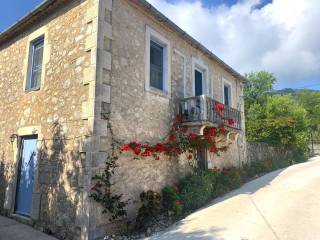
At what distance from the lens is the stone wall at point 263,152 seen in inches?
617

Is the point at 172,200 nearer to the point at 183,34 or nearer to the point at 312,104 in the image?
the point at 183,34

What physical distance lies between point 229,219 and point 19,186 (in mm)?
5937

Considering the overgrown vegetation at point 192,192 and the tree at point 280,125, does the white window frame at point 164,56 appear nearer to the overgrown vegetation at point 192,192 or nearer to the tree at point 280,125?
the overgrown vegetation at point 192,192

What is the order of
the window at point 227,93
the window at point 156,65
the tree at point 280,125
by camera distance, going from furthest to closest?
1. the tree at point 280,125
2. the window at point 227,93
3. the window at point 156,65

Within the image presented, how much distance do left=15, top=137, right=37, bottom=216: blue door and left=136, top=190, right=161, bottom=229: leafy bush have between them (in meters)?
3.14

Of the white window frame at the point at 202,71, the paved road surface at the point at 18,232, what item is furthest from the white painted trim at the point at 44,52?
the white window frame at the point at 202,71

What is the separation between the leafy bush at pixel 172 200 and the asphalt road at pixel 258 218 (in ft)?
1.27

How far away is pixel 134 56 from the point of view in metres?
7.70

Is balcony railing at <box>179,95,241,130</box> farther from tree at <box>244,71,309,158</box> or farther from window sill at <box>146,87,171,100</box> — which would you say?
tree at <box>244,71,309,158</box>

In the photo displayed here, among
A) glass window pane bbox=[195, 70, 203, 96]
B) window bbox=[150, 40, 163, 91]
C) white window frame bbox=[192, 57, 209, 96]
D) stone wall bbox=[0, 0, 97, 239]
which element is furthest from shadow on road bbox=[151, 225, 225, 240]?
glass window pane bbox=[195, 70, 203, 96]

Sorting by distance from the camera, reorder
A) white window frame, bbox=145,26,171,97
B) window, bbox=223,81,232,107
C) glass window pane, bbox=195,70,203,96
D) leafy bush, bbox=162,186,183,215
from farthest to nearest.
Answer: window, bbox=223,81,232,107 → glass window pane, bbox=195,70,203,96 → white window frame, bbox=145,26,171,97 → leafy bush, bbox=162,186,183,215

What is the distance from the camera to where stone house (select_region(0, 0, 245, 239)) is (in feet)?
21.2

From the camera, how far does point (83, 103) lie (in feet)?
21.8

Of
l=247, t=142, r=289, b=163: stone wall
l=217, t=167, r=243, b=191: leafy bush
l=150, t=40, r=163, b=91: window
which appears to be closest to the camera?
l=150, t=40, r=163, b=91: window
